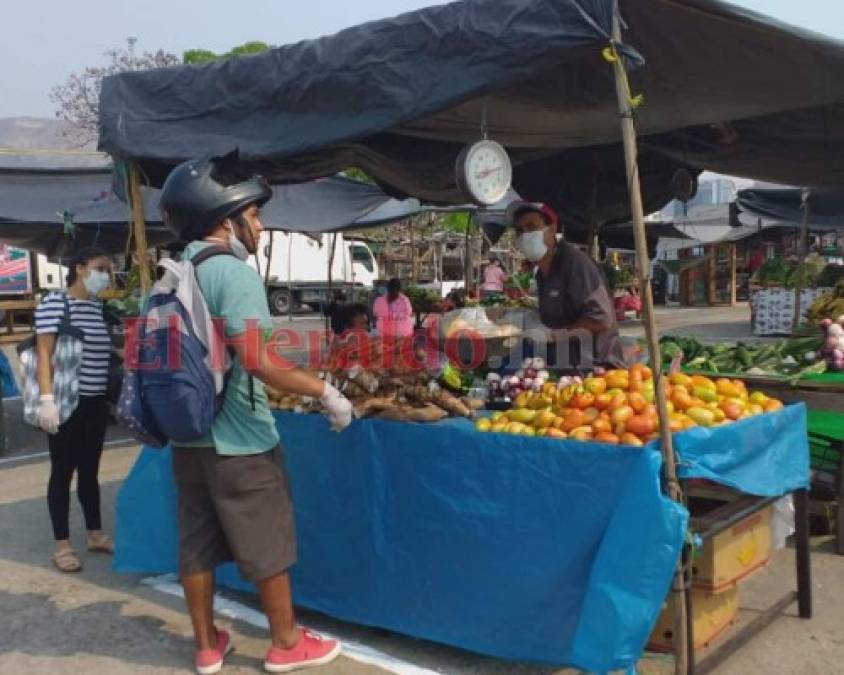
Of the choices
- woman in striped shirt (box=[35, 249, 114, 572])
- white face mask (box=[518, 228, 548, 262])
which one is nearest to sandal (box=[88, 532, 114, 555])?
woman in striped shirt (box=[35, 249, 114, 572])

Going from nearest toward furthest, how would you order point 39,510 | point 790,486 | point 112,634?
1. point 790,486
2. point 112,634
3. point 39,510

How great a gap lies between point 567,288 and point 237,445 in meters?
2.04

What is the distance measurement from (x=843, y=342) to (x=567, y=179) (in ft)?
9.43

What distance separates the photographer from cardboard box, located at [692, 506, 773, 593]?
10.6 ft

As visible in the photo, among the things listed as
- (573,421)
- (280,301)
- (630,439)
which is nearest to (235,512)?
(573,421)

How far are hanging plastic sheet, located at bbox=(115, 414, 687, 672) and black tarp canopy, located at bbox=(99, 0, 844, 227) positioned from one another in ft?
4.67

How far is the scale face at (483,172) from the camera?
4055 mm

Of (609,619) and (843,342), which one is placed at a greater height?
(843,342)

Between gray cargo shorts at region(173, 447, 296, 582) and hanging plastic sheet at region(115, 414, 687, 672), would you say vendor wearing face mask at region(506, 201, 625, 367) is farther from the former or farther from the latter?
gray cargo shorts at region(173, 447, 296, 582)

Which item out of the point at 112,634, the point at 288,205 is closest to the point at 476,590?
the point at 112,634

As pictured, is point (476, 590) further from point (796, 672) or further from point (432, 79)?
point (432, 79)

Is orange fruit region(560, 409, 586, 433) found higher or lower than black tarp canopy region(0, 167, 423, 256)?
lower

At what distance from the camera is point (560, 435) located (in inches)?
125

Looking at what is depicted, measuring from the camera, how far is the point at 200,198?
3111mm
